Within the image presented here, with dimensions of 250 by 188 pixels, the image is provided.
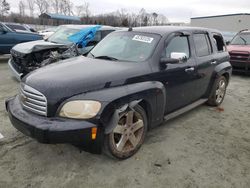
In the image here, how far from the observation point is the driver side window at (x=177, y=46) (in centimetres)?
407

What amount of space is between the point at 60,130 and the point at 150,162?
4.31ft

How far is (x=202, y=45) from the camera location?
5.07 m

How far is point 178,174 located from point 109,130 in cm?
102

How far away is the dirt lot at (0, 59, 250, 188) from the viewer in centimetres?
304

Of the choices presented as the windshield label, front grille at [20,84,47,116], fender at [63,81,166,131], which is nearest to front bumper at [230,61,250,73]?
the windshield label

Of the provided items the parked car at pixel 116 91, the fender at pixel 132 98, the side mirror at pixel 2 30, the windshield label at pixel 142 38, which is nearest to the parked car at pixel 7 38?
the side mirror at pixel 2 30

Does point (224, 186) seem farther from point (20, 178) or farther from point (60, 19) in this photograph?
point (60, 19)

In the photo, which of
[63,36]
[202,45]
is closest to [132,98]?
[202,45]

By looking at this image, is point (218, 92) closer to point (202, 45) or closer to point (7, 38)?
point (202, 45)

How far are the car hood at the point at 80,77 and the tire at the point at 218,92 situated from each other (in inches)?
98.2

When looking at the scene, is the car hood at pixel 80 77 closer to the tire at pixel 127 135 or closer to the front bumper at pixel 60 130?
the front bumper at pixel 60 130

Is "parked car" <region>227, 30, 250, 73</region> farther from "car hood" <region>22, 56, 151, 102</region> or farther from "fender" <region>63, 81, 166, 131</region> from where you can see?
"car hood" <region>22, 56, 151, 102</region>

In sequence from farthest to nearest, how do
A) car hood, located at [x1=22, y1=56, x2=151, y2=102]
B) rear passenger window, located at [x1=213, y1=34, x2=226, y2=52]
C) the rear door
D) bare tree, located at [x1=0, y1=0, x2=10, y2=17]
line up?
bare tree, located at [x1=0, y1=0, x2=10, y2=17] < rear passenger window, located at [x1=213, y1=34, x2=226, y2=52] < the rear door < car hood, located at [x1=22, y1=56, x2=151, y2=102]

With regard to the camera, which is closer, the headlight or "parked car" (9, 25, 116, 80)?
the headlight
